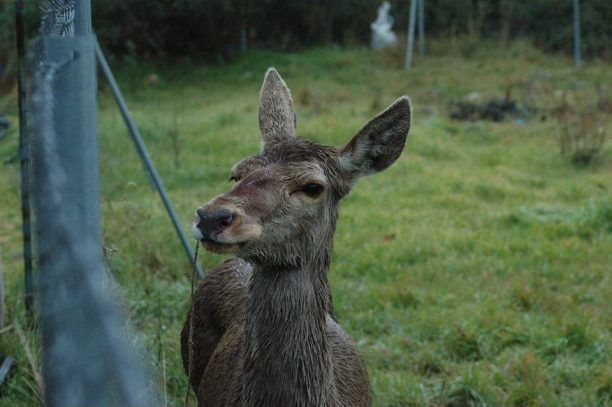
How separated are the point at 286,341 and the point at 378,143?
0.80 m

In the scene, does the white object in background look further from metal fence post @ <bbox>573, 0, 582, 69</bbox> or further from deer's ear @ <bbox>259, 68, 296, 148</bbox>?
deer's ear @ <bbox>259, 68, 296, 148</bbox>

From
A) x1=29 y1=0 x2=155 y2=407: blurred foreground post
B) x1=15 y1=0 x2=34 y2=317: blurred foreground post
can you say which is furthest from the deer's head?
x1=15 y1=0 x2=34 y2=317: blurred foreground post

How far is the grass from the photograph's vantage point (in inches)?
167

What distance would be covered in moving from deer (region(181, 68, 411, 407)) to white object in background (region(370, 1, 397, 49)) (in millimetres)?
14820

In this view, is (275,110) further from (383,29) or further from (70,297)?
(383,29)

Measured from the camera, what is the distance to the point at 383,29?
58.2 feet

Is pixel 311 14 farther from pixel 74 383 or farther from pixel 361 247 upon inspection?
pixel 74 383

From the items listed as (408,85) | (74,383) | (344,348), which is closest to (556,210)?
(344,348)

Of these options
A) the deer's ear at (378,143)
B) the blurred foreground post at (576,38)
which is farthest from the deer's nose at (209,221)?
the blurred foreground post at (576,38)

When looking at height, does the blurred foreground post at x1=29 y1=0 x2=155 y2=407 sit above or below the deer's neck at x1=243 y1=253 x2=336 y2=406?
above

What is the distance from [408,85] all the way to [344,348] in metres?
11.5

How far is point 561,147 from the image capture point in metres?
9.21

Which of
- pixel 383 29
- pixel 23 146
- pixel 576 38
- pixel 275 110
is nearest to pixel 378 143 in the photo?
pixel 275 110

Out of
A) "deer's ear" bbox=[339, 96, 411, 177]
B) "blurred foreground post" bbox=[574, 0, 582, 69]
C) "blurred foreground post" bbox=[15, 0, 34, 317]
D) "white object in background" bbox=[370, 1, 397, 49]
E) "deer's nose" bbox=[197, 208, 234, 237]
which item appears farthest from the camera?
"white object in background" bbox=[370, 1, 397, 49]
